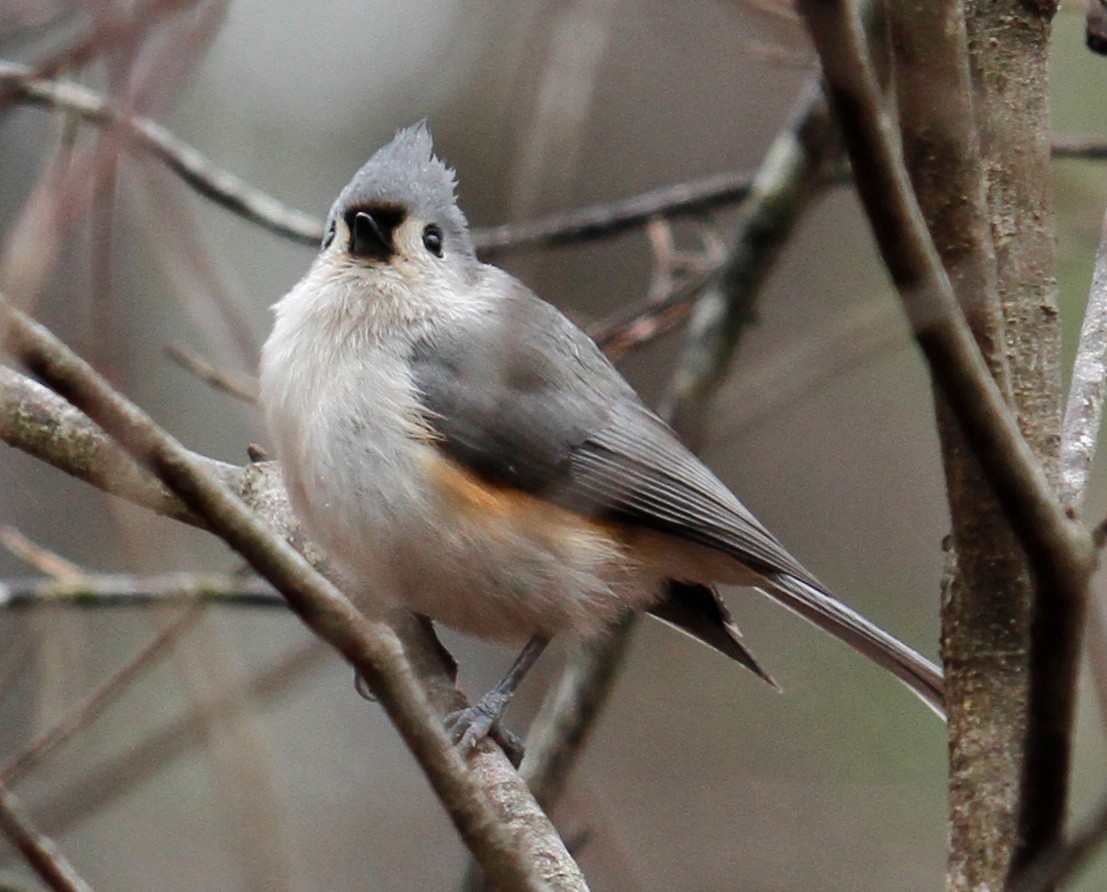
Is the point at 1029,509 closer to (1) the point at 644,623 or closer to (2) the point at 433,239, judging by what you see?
(2) the point at 433,239

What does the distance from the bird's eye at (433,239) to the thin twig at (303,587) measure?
1.91 m

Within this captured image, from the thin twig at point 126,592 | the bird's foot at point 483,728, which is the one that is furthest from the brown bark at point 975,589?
the thin twig at point 126,592

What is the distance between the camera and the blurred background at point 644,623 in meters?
4.12

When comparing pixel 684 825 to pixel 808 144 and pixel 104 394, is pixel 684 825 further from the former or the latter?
pixel 104 394

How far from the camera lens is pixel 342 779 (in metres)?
6.69

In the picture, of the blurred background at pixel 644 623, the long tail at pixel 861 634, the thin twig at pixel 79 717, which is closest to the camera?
the thin twig at pixel 79 717

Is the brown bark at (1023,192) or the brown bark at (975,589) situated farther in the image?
the brown bark at (1023,192)

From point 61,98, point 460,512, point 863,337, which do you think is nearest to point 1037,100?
point 863,337

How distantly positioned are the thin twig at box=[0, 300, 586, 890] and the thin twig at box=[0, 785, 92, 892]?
0.34 metres

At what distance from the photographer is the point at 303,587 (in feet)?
4.46

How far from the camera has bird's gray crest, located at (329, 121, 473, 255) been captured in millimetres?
3125

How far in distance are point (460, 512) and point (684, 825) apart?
2.59 metres

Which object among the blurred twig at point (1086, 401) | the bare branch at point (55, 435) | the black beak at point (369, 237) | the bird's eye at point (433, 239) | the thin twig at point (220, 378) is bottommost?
the bare branch at point (55, 435)

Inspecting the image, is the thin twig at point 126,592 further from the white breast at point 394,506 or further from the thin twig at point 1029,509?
the thin twig at point 1029,509
